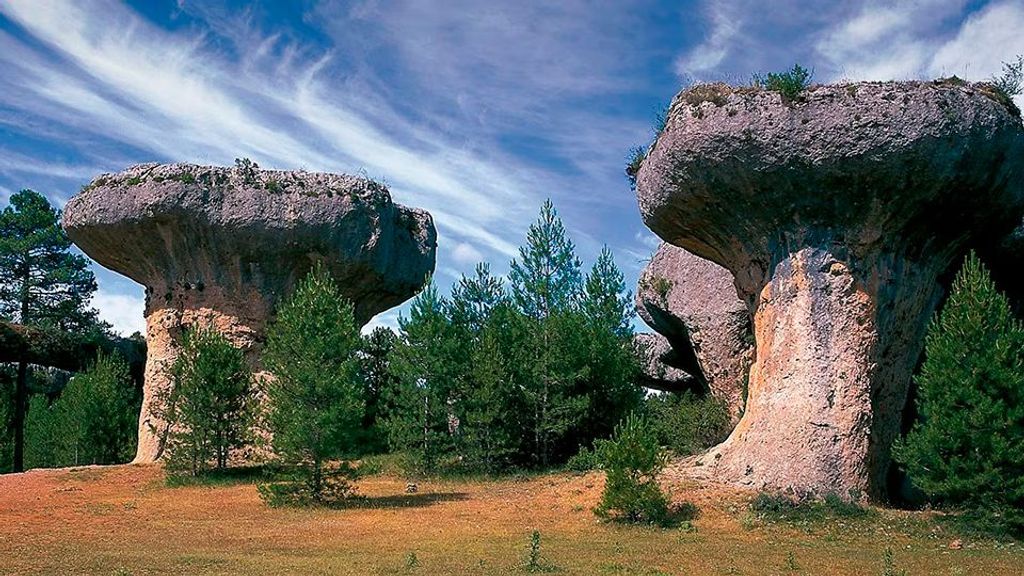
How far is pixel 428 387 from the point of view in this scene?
24.8 meters

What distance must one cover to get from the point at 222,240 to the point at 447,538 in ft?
51.6

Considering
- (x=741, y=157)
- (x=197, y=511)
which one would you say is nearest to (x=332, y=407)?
(x=197, y=511)

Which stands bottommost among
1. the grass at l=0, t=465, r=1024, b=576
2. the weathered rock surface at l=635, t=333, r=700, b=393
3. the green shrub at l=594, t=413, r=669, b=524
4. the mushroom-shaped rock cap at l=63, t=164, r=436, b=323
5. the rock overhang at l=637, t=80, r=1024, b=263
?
the grass at l=0, t=465, r=1024, b=576

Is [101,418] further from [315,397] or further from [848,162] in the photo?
[848,162]

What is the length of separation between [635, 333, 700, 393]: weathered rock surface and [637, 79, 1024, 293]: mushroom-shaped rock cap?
14.0m

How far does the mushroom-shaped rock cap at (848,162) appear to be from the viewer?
630 inches

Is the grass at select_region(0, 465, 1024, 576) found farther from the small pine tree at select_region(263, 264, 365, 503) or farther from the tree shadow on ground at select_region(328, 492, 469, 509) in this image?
the small pine tree at select_region(263, 264, 365, 503)

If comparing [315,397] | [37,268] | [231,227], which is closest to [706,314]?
[315,397]

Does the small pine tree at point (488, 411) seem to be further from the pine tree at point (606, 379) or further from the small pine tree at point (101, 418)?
the small pine tree at point (101, 418)

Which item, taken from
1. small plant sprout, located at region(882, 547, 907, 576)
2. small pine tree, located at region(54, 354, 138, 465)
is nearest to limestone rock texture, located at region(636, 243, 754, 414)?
small plant sprout, located at region(882, 547, 907, 576)

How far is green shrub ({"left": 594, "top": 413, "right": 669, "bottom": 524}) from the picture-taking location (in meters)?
15.8

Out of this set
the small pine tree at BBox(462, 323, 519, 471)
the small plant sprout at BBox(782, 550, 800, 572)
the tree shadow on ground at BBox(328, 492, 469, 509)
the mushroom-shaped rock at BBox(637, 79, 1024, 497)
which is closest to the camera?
the small plant sprout at BBox(782, 550, 800, 572)

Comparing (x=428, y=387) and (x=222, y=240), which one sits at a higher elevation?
(x=222, y=240)

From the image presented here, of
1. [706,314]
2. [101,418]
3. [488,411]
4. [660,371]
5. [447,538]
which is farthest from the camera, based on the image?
[660,371]
